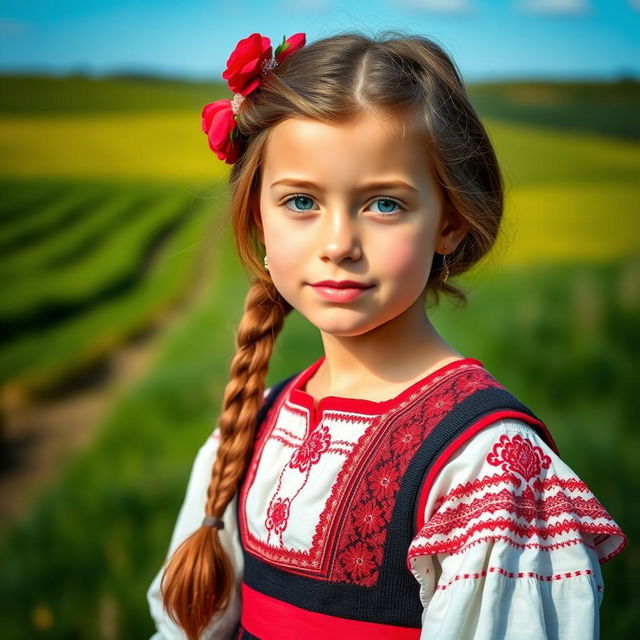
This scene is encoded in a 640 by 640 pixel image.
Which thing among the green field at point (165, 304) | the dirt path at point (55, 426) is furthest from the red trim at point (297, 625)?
the dirt path at point (55, 426)

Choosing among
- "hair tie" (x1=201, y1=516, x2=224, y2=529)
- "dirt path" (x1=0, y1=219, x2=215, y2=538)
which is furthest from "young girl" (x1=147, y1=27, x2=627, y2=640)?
"dirt path" (x1=0, y1=219, x2=215, y2=538)

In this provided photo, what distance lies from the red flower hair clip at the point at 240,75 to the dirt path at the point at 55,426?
184 centimetres

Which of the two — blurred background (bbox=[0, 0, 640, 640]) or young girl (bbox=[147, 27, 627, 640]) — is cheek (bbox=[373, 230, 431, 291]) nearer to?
young girl (bbox=[147, 27, 627, 640])

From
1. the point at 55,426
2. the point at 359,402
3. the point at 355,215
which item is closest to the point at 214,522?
the point at 359,402

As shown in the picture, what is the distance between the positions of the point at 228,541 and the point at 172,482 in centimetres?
142

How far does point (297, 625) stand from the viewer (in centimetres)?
144

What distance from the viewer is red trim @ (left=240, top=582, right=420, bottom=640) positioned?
137 cm

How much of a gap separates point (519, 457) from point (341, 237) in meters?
0.42

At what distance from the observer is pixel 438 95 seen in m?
1.44

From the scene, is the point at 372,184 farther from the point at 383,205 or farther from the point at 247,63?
the point at 247,63

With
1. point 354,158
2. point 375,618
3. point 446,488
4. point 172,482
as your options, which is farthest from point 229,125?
point 172,482

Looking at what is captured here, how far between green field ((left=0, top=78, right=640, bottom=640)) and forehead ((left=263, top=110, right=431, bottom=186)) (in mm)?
1638

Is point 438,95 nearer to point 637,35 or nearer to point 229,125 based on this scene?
point 229,125

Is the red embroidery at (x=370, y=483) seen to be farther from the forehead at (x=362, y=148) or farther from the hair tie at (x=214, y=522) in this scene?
the forehead at (x=362, y=148)
